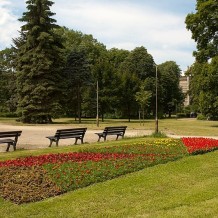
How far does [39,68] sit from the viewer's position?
4247 centimetres

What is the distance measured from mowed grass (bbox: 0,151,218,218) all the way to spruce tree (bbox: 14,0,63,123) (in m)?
34.1

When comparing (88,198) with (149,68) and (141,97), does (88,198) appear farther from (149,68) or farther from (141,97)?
(149,68)

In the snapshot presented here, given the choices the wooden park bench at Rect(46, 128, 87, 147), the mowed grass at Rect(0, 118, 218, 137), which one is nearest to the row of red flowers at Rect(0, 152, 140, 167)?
the wooden park bench at Rect(46, 128, 87, 147)

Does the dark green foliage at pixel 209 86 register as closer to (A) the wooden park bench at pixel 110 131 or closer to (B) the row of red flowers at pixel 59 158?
(A) the wooden park bench at pixel 110 131

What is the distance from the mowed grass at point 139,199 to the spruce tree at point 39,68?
112ft

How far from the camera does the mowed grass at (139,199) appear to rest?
6.10 m

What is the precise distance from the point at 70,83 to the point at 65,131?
32994mm

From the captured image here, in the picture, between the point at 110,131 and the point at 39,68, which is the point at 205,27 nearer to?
the point at 39,68

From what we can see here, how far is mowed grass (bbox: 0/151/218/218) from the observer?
6102mm

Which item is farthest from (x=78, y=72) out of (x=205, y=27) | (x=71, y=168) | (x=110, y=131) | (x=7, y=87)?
(x=71, y=168)

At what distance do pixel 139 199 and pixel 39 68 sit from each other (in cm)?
3715

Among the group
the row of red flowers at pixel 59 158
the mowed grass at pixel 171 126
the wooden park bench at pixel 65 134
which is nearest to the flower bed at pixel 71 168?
the row of red flowers at pixel 59 158

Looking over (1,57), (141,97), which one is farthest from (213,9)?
(1,57)

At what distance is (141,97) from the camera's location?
4897 cm
